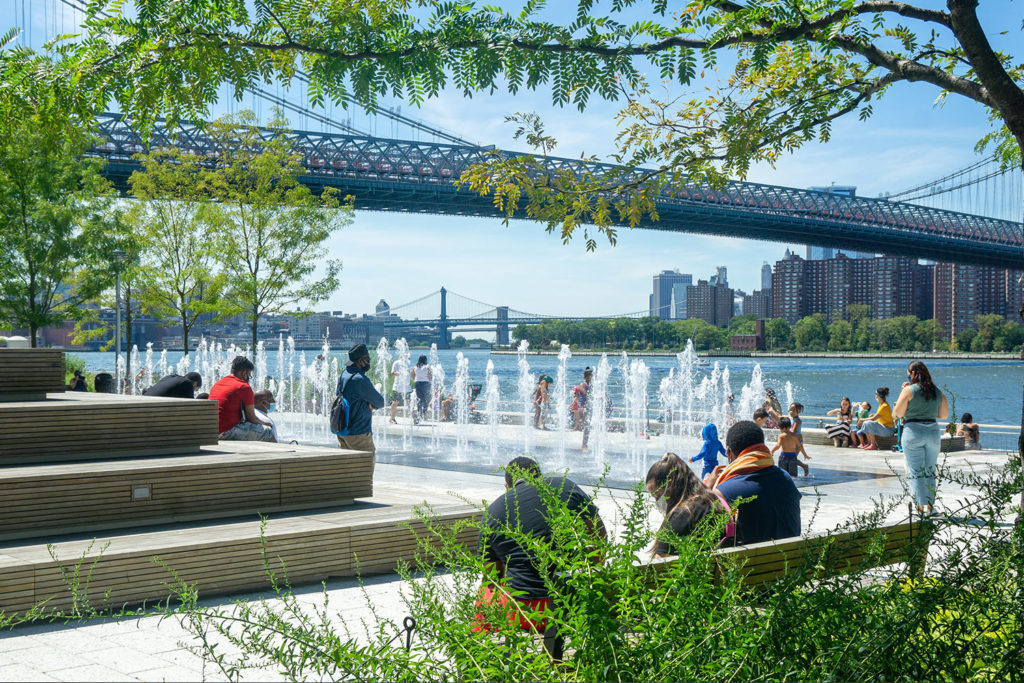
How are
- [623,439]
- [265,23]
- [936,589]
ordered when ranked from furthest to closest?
1. [623,439]
2. [265,23]
3. [936,589]

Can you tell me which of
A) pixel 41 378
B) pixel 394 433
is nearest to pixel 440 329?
pixel 394 433

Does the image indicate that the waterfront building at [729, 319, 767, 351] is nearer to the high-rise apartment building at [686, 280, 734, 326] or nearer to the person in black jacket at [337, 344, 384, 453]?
the high-rise apartment building at [686, 280, 734, 326]

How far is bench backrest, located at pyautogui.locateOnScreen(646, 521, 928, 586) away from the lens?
7.70ft

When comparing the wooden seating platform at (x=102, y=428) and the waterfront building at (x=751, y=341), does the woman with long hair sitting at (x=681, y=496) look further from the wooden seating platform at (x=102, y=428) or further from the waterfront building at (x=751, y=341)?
the waterfront building at (x=751, y=341)

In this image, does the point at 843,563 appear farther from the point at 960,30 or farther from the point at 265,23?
the point at 265,23

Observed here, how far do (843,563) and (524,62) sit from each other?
9.24 feet

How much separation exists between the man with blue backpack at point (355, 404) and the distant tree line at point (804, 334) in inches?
2760

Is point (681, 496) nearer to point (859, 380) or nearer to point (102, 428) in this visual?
point (102, 428)

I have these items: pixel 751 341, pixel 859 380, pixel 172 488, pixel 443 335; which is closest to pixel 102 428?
pixel 172 488

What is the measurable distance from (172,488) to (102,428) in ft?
3.02

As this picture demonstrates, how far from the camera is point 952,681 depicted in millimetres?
2268

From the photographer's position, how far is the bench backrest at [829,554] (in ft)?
7.70

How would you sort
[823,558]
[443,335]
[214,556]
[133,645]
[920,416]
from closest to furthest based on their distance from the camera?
[823,558] → [133,645] → [214,556] → [920,416] → [443,335]

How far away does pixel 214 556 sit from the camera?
496cm
